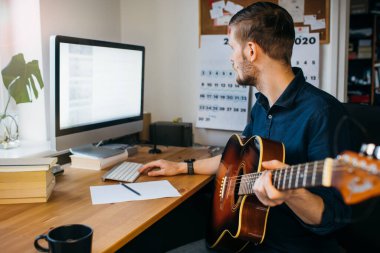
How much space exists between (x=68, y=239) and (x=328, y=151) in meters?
0.80

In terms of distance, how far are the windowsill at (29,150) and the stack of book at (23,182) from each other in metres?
0.43

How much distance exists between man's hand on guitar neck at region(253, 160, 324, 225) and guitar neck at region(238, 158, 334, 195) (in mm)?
21

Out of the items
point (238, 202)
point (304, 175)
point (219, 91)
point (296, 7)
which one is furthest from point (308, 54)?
point (304, 175)

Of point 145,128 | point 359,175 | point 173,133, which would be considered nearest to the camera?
point 359,175

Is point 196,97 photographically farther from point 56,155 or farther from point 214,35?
point 56,155

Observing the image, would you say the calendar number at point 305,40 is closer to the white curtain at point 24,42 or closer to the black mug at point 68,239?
the white curtain at point 24,42

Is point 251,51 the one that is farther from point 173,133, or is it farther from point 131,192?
point 173,133

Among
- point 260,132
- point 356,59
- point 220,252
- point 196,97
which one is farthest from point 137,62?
point 356,59

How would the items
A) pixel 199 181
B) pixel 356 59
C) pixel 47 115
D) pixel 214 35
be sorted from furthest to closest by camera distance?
1. pixel 356 59
2. pixel 214 35
3. pixel 47 115
4. pixel 199 181

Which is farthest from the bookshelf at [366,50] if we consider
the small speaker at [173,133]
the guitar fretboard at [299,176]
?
the guitar fretboard at [299,176]

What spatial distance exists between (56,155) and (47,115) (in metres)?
0.24

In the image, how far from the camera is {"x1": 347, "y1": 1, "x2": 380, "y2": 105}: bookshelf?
461 cm

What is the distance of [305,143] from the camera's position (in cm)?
131

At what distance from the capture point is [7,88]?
1.83 meters
